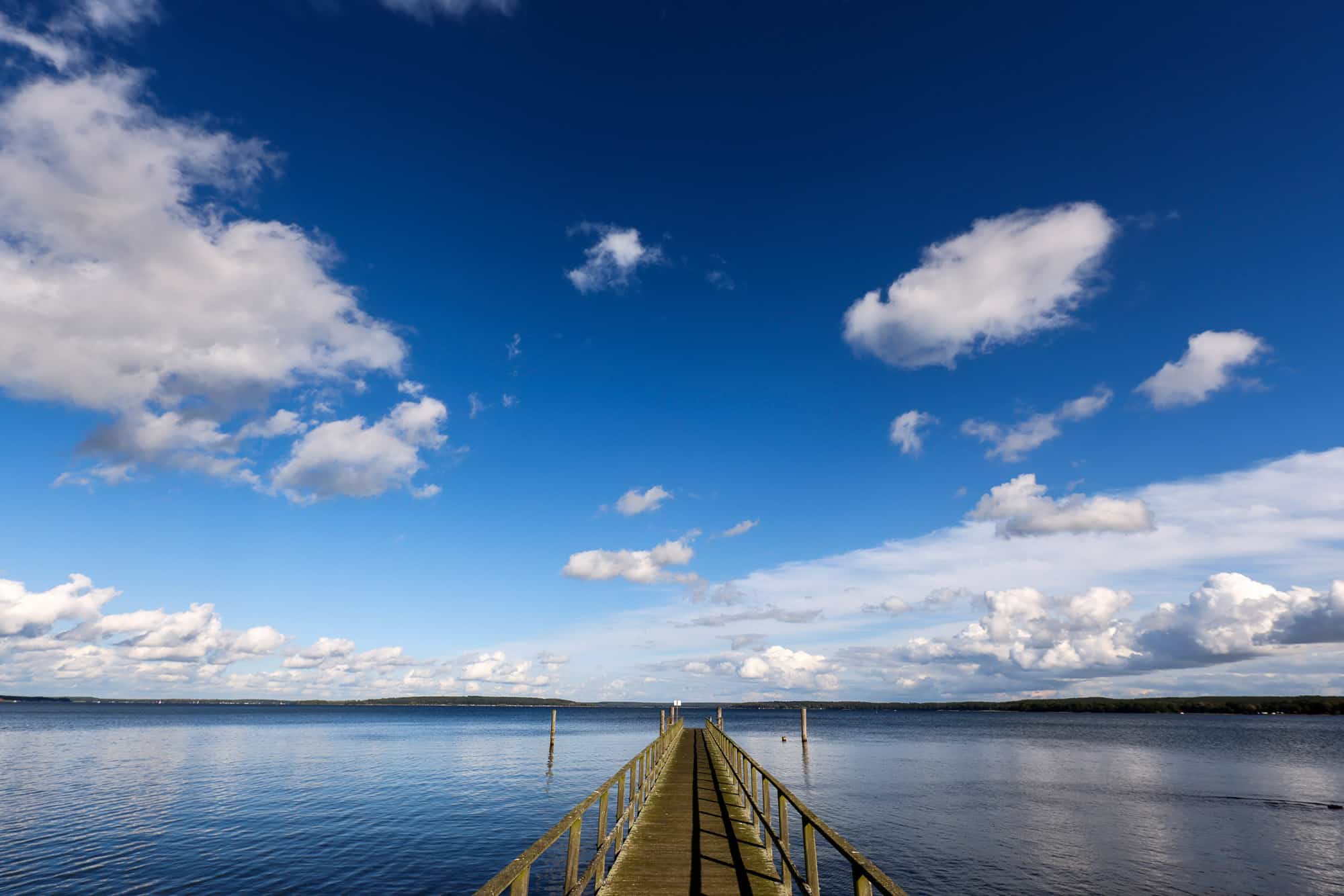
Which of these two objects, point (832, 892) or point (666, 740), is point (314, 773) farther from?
point (832, 892)

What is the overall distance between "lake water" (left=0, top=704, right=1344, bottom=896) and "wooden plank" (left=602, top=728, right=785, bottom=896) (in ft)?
12.4

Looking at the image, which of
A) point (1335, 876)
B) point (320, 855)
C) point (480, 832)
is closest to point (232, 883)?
point (320, 855)

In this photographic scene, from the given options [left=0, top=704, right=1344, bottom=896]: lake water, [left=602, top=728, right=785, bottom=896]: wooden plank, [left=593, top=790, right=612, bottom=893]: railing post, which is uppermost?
[left=593, top=790, right=612, bottom=893]: railing post

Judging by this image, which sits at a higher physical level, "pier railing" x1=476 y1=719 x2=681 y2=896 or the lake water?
"pier railing" x1=476 y1=719 x2=681 y2=896

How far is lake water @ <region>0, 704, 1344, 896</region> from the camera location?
65.9 ft

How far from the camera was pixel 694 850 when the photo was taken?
1366cm

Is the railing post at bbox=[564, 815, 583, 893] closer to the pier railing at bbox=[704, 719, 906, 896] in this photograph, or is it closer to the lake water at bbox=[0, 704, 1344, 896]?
the pier railing at bbox=[704, 719, 906, 896]

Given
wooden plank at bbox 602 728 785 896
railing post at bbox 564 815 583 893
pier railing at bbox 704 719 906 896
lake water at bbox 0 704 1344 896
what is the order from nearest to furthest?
pier railing at bbox 704 719 906 896
railing post at bbox 564 815 583 893
wooden plank at bbox 602 728 785 896
lake water at bbox 0 704 1344 896

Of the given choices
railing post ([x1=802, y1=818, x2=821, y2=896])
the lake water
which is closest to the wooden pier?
railing post ([x1=802, y1=818, x2=821, y2=896])

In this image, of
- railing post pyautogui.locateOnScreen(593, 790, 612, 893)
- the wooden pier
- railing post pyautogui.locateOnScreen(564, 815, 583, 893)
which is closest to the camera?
the wooden pier

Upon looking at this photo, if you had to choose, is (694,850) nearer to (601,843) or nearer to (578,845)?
(601,843)

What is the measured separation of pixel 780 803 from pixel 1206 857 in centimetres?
2003

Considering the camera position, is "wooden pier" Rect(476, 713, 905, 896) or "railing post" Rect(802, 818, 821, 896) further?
"railing post" Rect(802, 818, 821, 896)

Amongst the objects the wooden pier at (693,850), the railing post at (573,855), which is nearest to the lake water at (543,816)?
the wooden pier at (693,850)
